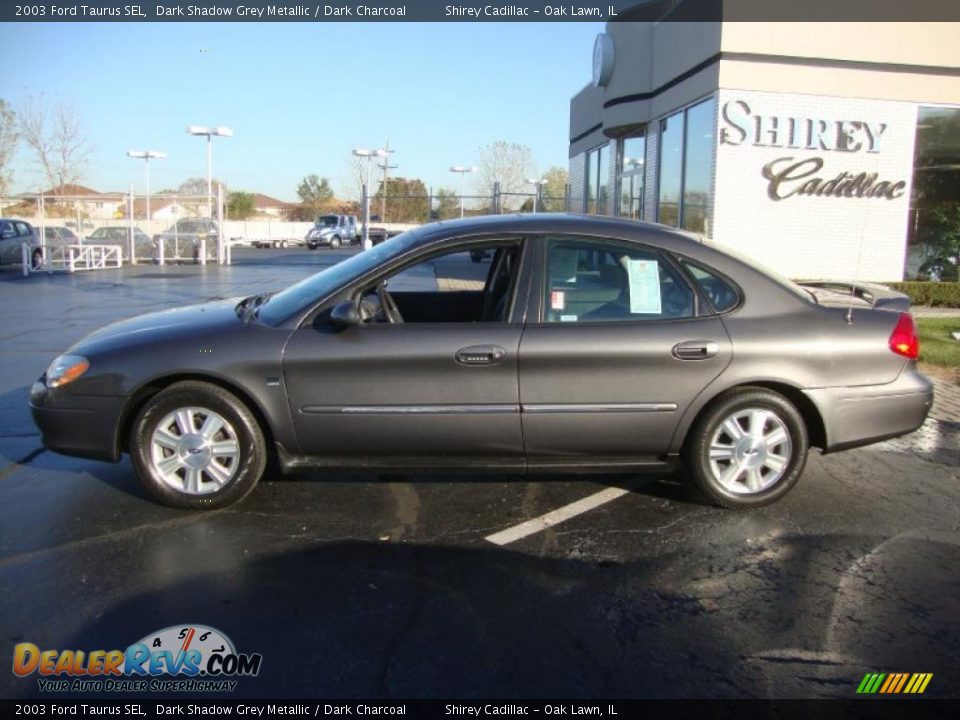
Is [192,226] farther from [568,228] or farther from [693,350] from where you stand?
[693,350]

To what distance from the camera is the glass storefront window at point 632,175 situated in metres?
19.4

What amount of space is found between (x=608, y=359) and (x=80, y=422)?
2.97 metres

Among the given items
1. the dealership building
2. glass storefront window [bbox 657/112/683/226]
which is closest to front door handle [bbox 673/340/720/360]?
the dealership building

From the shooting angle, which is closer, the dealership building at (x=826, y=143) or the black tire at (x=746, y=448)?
the black tire at (x=746, y=448)

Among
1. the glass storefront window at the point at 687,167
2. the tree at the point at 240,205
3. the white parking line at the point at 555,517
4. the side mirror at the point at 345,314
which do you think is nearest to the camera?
the white parking line at the point at 555,517

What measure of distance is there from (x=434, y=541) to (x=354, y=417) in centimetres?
82

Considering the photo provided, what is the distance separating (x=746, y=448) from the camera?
4.36 meters

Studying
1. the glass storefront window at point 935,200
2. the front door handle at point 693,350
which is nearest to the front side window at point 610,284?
the front door handle at point 693,350

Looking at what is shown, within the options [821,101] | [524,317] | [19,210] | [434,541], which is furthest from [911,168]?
[19,210]

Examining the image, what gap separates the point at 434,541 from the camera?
12.9 ft

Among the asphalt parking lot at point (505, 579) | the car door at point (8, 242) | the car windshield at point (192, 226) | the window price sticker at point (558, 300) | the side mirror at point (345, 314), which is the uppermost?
the car windshield at point (192, 226)

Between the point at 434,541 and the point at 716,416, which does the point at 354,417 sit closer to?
the point at 434,541

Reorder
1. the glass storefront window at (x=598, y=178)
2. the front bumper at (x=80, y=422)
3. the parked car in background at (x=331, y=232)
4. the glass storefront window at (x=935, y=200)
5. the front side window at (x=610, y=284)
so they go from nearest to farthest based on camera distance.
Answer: the front bumper at (x=80, y=422) → the front side window at (x=610, y=284) → the glass storefront window at (x=935, y=200) → the glass storefront window at (x=598, y=178) → the parked car in background at (x=331, y=232)

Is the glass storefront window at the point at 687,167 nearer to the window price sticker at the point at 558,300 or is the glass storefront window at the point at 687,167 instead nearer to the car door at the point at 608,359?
the car door at the point at 608,359
